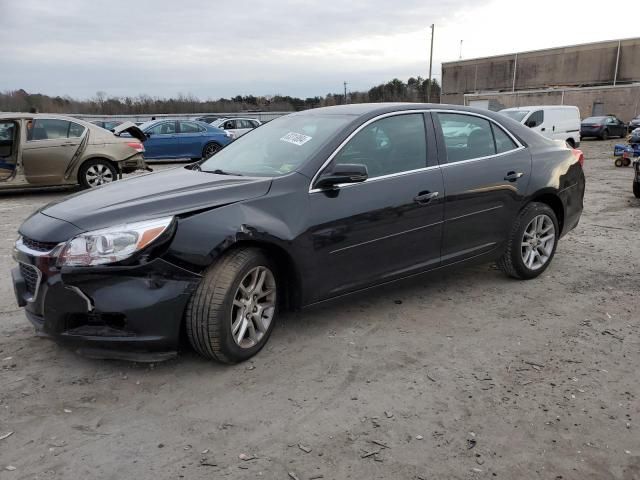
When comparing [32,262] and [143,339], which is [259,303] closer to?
[143,339]

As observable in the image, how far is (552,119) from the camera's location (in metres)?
17.6

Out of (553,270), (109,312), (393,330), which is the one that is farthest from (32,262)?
(553,270)

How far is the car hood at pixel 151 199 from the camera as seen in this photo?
305 cm

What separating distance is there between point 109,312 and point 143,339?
238 mm

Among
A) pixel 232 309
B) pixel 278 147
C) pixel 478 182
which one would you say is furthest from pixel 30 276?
pixel 478 182

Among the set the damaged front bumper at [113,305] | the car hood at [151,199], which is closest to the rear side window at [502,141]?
the car hood at [151,199]

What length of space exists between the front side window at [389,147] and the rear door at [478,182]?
21cm

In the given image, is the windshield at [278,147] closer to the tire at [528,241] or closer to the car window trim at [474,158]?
the car window trim at [474,158]

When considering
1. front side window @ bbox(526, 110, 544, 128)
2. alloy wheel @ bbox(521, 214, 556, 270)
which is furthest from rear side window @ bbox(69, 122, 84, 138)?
front side window @ bbox(526, 110, 544, 128)

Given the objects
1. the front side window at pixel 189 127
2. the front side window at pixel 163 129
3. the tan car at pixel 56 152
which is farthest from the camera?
the front side window at pixel 189 127

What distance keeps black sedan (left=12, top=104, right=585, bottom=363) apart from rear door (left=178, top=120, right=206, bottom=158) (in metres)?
12.5

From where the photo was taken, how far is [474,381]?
3160 millimetres

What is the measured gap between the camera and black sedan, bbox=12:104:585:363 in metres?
2.96

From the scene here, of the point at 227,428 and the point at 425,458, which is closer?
the point at 425,458
